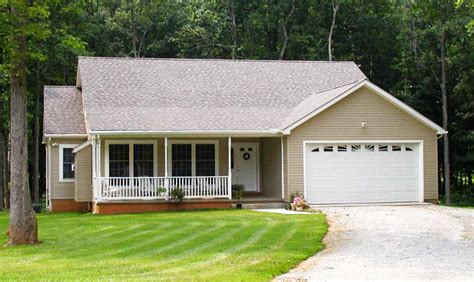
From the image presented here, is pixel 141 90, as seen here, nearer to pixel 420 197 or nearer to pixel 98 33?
pixel 420 197

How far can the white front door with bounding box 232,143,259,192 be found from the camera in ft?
86.5

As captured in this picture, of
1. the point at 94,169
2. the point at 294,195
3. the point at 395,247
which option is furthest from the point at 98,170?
the point at 395,247

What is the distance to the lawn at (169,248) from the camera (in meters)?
10.7

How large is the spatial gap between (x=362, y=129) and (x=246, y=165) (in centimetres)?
510

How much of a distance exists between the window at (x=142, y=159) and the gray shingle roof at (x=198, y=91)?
1215mm

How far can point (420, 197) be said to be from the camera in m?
24.0

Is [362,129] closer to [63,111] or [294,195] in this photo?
[294,195]

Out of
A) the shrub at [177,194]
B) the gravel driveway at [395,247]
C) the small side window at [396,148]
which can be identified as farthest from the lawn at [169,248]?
the small side window at [396,148]

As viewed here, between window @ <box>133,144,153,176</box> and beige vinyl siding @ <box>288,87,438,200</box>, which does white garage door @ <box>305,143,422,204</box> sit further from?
window @ <box>133,144,153,176</box>

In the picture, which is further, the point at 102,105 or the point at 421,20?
the point at 421,20

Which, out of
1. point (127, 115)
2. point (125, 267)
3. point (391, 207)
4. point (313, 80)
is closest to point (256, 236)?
point (125, 267)

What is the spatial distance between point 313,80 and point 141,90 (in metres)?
7.37

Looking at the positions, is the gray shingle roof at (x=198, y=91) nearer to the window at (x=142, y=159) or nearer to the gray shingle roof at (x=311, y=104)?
the gray shingle roof at (x=311, y=104)

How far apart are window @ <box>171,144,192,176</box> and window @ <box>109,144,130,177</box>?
1.68 meters
